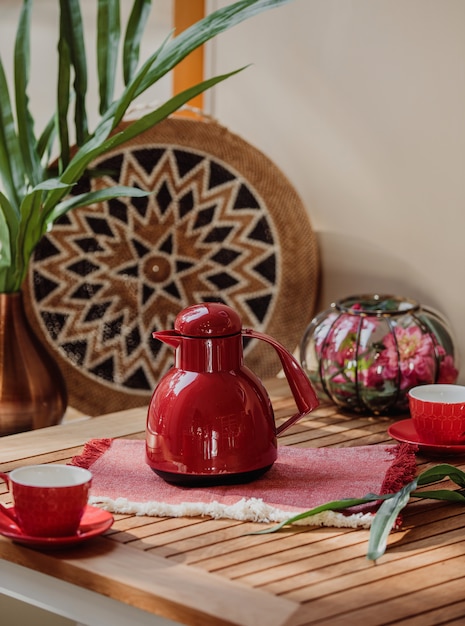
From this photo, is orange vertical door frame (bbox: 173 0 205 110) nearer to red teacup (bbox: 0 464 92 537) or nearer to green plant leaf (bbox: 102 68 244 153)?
green plant leaf (bbox: 102 68 244 153)

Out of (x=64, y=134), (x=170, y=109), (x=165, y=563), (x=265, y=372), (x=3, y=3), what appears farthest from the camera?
(x=3, y=3)

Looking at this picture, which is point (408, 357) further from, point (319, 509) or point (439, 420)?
point (319, 509)

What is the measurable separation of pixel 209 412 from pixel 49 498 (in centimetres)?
24

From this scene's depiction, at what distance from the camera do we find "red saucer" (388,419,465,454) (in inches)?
50.8

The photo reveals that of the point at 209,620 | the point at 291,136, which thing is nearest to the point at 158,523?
the point at 209,620

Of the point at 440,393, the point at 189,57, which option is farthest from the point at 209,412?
the point at 189,57

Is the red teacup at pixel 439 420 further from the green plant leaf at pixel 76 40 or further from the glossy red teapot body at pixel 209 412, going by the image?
the green plant leaf at pixel 76 40

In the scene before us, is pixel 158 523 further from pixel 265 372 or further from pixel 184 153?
pixel 184 153

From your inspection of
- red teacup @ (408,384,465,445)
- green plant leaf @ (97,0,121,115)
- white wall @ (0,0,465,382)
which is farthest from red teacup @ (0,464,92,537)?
white wall @ (0,0,465,382)

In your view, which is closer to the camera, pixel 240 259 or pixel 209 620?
pixel 209 620

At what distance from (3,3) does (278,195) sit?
3.10ft

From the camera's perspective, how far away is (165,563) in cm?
97

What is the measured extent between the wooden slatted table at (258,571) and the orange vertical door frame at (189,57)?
115 cm

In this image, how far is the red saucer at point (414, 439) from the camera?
129cm
